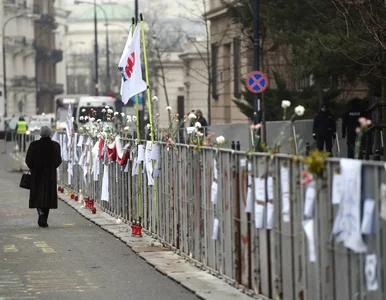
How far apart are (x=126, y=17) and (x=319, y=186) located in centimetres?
17820

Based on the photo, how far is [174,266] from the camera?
13484 mm

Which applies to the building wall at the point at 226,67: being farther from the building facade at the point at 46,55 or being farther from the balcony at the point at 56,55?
the balcony at the point at 56,55

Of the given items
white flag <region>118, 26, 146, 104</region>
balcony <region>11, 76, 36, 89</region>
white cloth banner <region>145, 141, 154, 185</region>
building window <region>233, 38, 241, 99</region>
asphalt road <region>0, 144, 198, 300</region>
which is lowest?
asphalt road <region>0, 144, 198, 300</region>

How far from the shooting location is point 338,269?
28.9 feet

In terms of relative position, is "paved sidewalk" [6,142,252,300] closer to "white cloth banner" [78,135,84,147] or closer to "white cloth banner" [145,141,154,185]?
"white cloth banner" [145,141,154,185]

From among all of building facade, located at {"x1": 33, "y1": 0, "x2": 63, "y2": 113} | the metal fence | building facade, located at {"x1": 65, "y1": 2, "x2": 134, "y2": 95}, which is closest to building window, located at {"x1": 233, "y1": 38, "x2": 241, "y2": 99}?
the metal fence

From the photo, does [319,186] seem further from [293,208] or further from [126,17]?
[126,17]

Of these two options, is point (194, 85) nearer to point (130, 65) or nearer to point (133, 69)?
point (130, 65)

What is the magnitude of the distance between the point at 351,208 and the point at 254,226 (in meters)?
2.59

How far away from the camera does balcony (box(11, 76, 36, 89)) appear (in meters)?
115

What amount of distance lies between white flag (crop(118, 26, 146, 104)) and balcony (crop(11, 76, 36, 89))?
98.1 metres

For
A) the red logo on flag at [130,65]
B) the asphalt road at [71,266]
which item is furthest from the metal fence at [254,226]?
the red logo on flag at [130,65]

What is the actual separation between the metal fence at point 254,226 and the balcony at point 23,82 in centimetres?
9909

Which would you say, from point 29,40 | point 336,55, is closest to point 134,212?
point 336,55
